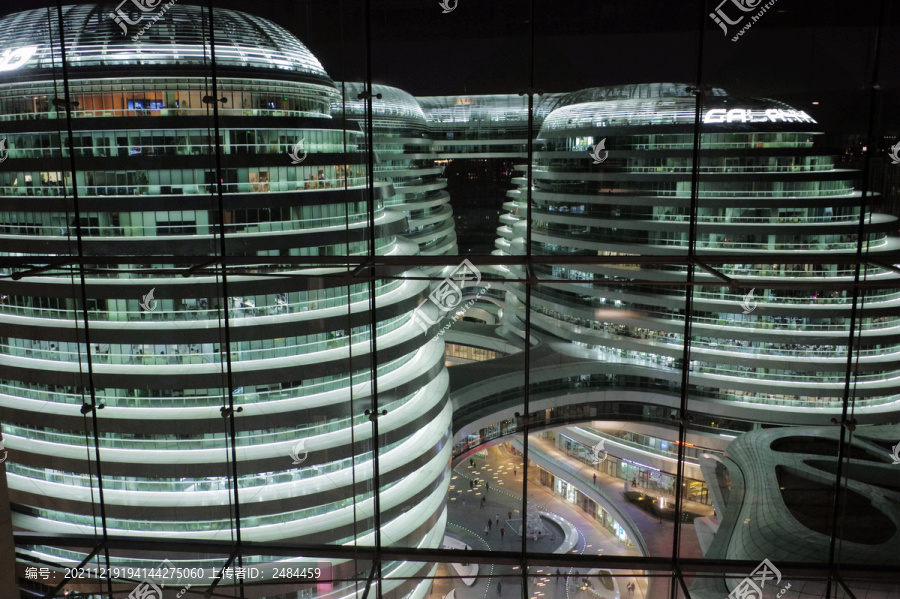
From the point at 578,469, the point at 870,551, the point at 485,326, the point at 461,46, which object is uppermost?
the point at 461,46

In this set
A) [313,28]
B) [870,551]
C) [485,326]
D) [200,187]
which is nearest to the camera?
[870,551]

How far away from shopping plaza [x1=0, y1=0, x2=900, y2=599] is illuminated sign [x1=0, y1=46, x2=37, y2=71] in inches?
1.5

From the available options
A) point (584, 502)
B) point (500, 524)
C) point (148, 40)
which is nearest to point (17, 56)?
point (148, 40)

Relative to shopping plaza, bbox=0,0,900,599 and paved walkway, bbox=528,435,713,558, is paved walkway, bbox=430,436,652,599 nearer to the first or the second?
shopping plaza, bbox=0,0,900,599

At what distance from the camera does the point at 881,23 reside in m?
5.11

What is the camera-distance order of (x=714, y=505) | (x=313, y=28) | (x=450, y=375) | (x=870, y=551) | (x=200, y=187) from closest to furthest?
(x=870, y=551)
(x=313, y=28)
(x=714, y=505)
(x=200, y=187)
(x=450, y=375)

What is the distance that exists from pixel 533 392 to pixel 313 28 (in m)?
6.11

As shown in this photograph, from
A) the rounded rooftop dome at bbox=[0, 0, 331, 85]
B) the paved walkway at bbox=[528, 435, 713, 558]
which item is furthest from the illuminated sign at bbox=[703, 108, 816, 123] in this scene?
the rounded rooftop dome at bbox=[0, 0, 331, 85]

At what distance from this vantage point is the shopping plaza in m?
7.82

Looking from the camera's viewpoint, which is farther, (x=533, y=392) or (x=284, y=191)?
(x=533, y=392)

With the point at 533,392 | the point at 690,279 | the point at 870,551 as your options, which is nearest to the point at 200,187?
the point at 533,392

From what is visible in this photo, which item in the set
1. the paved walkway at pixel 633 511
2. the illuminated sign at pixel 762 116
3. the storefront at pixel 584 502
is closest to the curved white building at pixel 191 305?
the paved walkway at pixel 633 511

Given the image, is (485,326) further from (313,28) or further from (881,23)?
(881,23)

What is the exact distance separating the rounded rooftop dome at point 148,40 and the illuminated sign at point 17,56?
0.04 ft
